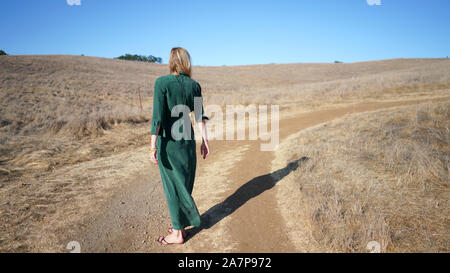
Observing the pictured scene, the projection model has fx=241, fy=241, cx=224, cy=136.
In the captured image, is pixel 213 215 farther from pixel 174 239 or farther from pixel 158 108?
pixel 158 108

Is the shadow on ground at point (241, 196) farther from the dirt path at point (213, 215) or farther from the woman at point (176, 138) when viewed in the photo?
the woman at point (176, 138)

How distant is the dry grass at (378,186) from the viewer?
9.90 ft

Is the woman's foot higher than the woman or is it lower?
lower

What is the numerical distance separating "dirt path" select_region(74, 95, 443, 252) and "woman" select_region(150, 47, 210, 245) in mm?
338

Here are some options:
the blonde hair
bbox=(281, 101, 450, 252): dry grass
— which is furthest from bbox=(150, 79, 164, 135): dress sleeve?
bbox=(281, 101, 450, 252): dry grass

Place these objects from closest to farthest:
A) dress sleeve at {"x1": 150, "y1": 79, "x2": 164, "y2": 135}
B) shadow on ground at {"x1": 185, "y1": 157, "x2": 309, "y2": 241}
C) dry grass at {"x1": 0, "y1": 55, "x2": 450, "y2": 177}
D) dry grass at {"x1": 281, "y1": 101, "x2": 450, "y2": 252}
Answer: dress sleeve at {"x1": 150, "y1": 79, "x2": 164, "y2": 135} → dry grass at {"x1": 281, "y1": 101, "x2": 450, "y2": 252} → shadow on ground at {"x1": 185, "y1": 157, "x2": 309, "y2": 241} → dry grass at {"x1": 0, "y1": 55, "x2": 450, "y2": 177}

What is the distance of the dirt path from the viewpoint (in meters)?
3.05

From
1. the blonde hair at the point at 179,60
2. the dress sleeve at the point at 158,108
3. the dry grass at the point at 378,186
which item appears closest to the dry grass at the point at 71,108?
the dress sleeve at the point at 158,108

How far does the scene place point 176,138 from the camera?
9.77 feet

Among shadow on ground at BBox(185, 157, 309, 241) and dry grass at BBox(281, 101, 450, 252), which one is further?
shadow on ground at BBox(185, 157, 309, 241)

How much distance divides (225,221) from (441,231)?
2.88 metres

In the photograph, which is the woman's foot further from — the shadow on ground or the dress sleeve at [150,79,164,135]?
the dress sleeve at [150,79,164,135]
